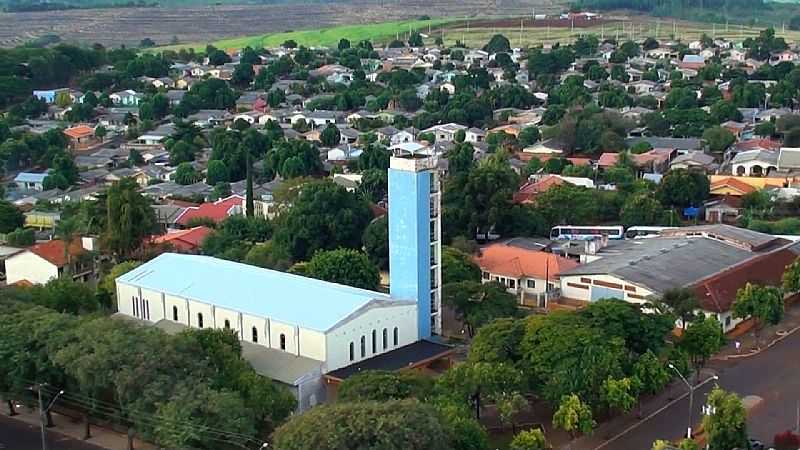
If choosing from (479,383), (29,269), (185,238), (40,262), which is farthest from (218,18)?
(479,383)

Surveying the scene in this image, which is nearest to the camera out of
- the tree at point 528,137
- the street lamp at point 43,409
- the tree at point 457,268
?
the street lamp at point 43,409

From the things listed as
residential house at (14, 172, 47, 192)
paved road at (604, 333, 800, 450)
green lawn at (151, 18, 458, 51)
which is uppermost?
green lawn at (151, 18, 458, 51)

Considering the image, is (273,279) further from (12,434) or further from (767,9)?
(767,9)

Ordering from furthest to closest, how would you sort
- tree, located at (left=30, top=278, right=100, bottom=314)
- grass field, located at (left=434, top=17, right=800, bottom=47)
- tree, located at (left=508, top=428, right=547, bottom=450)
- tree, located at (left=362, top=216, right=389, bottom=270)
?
grass field, located at (left=434, top=17, right=800, bottom=47) < tree, located at (left=362, top=216, right=389, bottom=270) < tree, located at (left=30, top=278, right=100, bottom=314) < tree, located at (left=508, top=428, right=547, bottom=450)

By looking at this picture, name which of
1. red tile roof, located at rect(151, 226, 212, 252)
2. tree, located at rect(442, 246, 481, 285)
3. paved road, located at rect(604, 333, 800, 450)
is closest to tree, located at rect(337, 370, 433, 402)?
paved road, located at rect(604, 333, 800, 450)

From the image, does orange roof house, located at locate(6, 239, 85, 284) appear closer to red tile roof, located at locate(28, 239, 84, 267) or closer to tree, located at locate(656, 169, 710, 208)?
red tile roof, located at locate(28, 239, 84, 267)

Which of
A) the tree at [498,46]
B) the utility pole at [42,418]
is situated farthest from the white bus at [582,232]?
the tree at [498,46]

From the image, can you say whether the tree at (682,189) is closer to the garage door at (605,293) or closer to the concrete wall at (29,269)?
the garage door at (605,293)

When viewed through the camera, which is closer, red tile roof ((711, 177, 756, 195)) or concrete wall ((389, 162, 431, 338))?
concrete wall ((389, 162, 431, 338))

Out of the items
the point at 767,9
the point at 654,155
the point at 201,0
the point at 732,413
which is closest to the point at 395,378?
the point at 732,413
